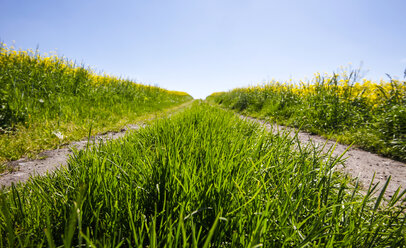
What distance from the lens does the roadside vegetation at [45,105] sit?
3.44m

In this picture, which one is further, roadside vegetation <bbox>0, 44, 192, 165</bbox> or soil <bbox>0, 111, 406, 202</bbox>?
roadside vegetation <bbox>0, 44, 192, 165</bbox>

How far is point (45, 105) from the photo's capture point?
15.8ft

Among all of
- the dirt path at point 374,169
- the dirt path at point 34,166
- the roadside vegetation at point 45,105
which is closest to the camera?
the dirt path at point 34,166

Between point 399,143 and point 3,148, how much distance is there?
21.6ft

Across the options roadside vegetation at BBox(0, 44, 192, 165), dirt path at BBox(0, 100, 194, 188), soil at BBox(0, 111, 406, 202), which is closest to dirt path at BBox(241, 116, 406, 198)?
soil at BBox(0, 111, 406, 202)

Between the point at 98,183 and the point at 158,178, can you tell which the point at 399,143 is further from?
the point at 98,183

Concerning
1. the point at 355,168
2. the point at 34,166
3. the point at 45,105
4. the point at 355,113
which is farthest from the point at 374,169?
the point at 45,105

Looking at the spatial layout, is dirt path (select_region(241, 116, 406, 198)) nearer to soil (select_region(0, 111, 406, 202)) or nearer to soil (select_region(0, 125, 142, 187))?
soil (select_region(0, 111, 406, 202))

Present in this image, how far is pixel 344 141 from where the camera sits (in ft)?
14.1

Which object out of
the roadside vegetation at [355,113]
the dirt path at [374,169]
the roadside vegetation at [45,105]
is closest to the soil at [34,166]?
the roadside vegetation at [45,105]

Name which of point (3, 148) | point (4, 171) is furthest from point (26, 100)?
point (4, 171)

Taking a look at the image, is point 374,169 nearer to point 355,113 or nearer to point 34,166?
point 355,113

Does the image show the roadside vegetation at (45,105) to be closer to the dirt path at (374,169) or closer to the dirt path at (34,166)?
the dirt path at (34,166)

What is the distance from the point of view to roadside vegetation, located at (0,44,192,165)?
3.44 metres
